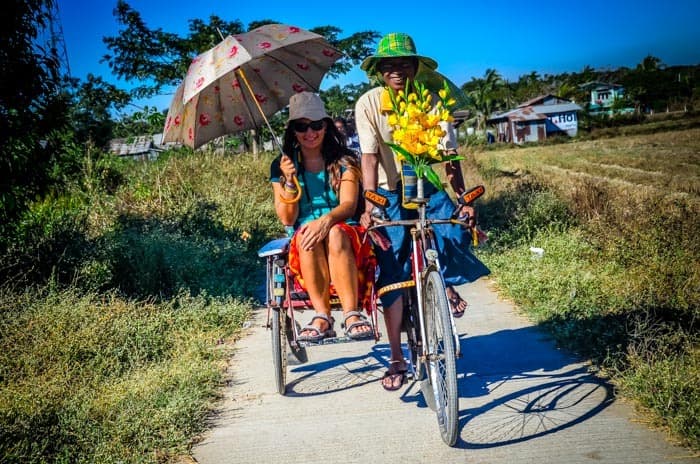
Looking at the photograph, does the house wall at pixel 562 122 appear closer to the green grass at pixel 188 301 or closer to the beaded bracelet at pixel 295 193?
the green grass at pixel 188 301

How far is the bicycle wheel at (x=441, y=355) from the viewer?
3.28 m

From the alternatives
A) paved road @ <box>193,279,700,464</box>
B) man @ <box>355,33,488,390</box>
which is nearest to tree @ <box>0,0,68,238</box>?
paved road @ <box>193,279,700,464</box>

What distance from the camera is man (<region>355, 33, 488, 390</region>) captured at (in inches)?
163

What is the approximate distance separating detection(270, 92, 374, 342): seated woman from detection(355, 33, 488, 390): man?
0.23 m

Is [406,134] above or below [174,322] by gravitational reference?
above

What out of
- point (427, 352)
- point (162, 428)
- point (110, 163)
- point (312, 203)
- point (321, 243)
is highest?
point (110, 163)

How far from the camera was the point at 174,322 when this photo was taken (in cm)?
623

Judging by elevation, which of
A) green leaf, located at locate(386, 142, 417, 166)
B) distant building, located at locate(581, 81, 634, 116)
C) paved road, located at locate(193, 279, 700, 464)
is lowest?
paved road, located at locate(193, 279, 700, 464)

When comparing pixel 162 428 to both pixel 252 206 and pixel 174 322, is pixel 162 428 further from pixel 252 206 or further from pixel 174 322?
pixel 252 206

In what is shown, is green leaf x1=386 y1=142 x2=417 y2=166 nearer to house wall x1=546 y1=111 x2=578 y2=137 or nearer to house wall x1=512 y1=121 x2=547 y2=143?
house wall x1=512 y1=121 x2=547 y2=143

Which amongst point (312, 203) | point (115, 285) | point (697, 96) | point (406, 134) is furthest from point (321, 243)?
point (697, 96)

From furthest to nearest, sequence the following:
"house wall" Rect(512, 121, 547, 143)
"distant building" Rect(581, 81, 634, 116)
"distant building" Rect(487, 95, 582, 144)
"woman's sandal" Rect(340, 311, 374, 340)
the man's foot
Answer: "distant building" Rect(581, 81, 634, 116) → "house wall" Rect(512, 121, 547, 143) → "distant building" Rect(487, 95, 582, 144) → the man's foot → "woman's sandal" Rect(340, 311, 374, 340)

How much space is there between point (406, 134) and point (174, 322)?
3.57 meters

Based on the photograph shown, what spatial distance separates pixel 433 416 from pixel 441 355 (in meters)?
0.68
